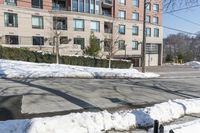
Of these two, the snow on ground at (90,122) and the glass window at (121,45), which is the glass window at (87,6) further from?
the snow on ground at (90,122)

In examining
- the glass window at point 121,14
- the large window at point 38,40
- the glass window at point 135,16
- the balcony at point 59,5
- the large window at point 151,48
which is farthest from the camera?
the large window at point 151,48

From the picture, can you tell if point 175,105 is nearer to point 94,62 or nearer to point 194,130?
point 194,130

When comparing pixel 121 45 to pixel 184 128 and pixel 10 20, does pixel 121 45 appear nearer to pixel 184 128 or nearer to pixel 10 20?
pixel 10 20

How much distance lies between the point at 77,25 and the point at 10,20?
37.6 feet

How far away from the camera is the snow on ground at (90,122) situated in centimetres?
598

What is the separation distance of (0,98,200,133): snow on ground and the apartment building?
70.3 ft

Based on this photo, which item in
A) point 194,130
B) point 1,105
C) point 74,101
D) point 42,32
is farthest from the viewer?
point 42,32

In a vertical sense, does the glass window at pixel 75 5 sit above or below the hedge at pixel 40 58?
above

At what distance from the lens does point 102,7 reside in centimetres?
5181

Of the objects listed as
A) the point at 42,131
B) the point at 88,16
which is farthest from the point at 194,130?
the point at 88,16

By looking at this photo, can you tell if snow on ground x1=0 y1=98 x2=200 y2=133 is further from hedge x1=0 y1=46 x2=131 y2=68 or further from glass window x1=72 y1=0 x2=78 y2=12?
glass window x1=72 y1=0 x2=78 y2=12

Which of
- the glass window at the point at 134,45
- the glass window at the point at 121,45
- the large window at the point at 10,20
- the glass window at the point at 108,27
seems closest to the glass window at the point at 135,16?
the glass window at the point at 134,45

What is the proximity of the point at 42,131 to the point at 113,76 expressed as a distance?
14.8 m

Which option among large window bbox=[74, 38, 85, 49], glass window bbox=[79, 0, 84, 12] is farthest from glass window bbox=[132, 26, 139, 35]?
large window bbox=[74, 38, 85, 49]
